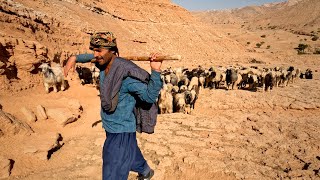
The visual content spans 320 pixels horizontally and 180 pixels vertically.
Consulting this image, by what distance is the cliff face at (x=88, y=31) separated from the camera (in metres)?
9.00

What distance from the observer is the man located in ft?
9.58

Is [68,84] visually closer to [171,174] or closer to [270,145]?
[171,174]

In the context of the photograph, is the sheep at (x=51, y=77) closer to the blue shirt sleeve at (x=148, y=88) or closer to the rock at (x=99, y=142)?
the rock at (x=99, y=142)

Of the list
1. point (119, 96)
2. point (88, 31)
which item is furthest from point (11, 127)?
point (88, 31)

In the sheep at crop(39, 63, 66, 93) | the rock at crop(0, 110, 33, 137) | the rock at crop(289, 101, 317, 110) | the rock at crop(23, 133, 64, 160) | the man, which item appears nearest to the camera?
the man

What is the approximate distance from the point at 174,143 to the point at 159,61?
3.85 meters

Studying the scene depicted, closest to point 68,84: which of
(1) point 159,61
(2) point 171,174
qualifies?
(2) point 171,174

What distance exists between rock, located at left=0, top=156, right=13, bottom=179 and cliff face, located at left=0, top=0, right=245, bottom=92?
379cm

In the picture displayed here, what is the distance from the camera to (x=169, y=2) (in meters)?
46.0


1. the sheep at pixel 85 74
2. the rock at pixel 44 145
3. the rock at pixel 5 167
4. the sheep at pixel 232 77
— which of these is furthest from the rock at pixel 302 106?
the sheep at pixel 85 74

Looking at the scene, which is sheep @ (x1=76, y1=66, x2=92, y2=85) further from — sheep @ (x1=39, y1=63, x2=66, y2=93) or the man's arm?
the man's arm

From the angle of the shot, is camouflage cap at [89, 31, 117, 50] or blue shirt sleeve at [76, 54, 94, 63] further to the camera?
blue shirt sleeve at [76, 54, 94, 63]

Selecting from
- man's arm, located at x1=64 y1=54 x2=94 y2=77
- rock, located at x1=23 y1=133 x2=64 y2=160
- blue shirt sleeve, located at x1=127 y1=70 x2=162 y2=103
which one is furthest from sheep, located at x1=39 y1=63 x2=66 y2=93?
blue shirt sleeve, located at x1=127 y1=70 x2=162 y2=103

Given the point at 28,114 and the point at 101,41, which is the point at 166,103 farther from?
the point at 101,41
